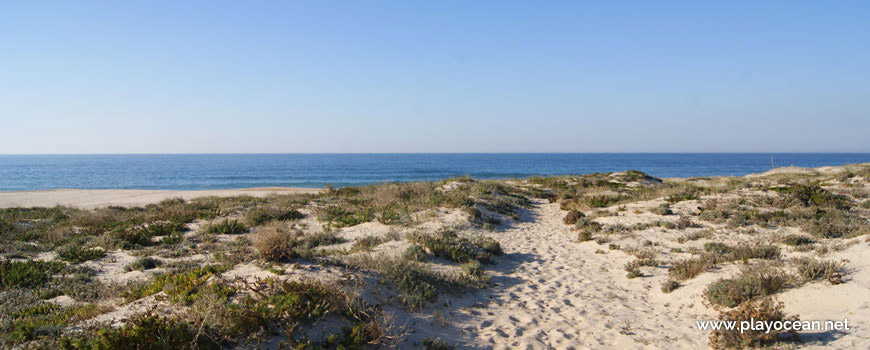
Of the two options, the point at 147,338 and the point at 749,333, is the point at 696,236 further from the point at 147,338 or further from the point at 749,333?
the point at 147,338

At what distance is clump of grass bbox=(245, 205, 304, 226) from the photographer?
49.8ft

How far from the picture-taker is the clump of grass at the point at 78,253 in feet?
33.9

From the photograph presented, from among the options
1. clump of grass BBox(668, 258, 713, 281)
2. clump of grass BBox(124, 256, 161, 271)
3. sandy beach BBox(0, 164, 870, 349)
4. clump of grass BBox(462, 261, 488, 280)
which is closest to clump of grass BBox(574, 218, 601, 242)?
sandy beach BBox(0, 164, 870, 349)

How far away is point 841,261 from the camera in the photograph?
743 cm

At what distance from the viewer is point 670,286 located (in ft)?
27.2

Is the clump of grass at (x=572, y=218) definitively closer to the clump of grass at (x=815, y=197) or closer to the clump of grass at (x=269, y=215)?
the clump of grass at (x=815, y=197)

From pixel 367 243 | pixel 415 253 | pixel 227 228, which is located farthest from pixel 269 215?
pixel 415 253

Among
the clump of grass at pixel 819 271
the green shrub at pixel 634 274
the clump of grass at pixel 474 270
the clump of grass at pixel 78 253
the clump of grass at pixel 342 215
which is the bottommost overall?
the green shrub at pixel 634 274

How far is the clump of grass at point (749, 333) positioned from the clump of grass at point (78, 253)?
14.1m

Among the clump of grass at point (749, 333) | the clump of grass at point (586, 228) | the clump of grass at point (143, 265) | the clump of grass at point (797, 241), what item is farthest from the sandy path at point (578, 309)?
the clump of grass at point (143, 265)

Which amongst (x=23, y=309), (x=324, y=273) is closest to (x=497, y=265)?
(x=324, y=273)

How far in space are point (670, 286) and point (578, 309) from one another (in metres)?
2.32

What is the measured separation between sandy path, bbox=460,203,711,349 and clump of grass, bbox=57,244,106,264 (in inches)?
410

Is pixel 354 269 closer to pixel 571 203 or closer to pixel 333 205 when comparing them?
pixel 333 205
